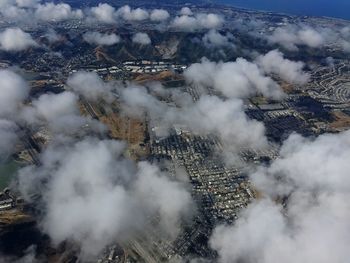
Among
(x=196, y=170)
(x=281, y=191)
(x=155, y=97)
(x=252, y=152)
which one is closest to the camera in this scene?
(x=281, y=191)

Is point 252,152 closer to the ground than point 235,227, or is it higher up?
closer to the ground

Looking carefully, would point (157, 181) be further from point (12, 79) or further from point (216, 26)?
point (216, 26)

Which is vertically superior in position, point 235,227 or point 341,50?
point 235,227

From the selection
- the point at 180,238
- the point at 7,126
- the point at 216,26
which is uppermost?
the point at 180,238

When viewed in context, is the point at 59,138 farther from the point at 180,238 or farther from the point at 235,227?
the point at 235,227

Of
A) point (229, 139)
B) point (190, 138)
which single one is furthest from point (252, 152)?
point (190, 138)

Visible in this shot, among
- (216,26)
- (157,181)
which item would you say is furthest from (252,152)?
(216,26)

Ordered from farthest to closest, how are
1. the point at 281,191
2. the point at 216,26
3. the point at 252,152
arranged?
the point at 216,26, the point at 252,152, the point at 281,191

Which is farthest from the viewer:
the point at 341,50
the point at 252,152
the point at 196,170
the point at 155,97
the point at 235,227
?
the point at 341,50

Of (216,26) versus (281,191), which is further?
(216,26)
